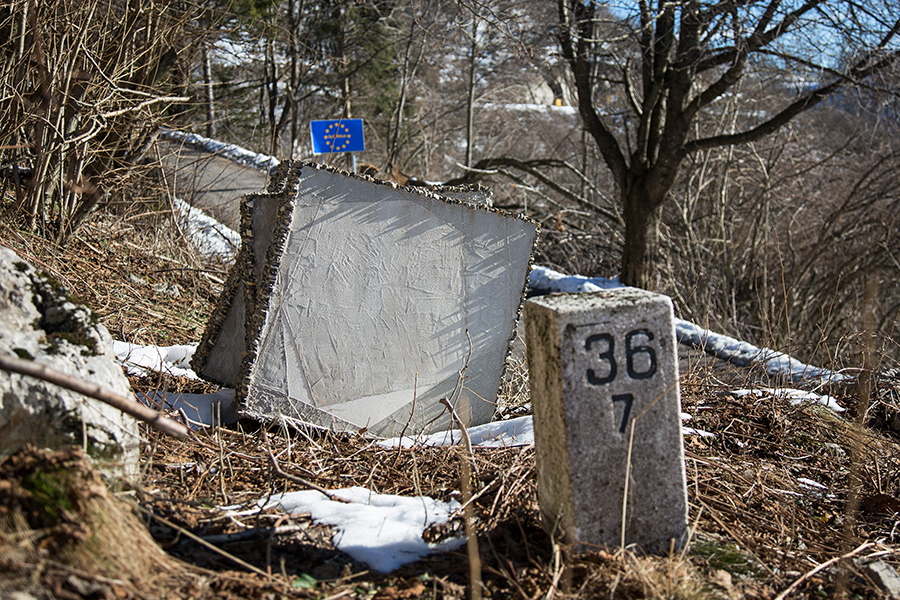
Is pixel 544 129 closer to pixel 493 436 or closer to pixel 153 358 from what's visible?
pixel 153 358

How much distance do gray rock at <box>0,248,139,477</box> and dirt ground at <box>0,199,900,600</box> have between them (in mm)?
163

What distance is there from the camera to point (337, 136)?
7.51 meters

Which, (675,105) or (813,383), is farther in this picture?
(675,105)

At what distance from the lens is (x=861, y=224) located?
1020 cm

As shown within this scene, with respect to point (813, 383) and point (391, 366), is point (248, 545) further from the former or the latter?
point (813, 383)

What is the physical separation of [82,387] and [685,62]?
832 centimetres

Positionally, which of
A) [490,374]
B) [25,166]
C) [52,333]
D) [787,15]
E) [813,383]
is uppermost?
[787,15]

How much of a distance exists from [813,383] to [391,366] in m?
3.20

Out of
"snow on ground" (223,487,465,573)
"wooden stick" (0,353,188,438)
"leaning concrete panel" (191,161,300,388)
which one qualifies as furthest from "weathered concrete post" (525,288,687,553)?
"leaning concrete panel" (191,161,300,388)

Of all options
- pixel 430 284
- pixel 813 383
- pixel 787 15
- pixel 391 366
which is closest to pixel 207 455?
pixel 391 366

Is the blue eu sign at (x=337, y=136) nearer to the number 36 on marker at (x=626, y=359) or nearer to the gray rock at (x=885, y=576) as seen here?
the number 36 on marker at (x=626, y=359)

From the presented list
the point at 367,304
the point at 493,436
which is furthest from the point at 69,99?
the point at 493,436

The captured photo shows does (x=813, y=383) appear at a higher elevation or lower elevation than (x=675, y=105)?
lower

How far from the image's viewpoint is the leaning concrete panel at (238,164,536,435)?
124 inches
